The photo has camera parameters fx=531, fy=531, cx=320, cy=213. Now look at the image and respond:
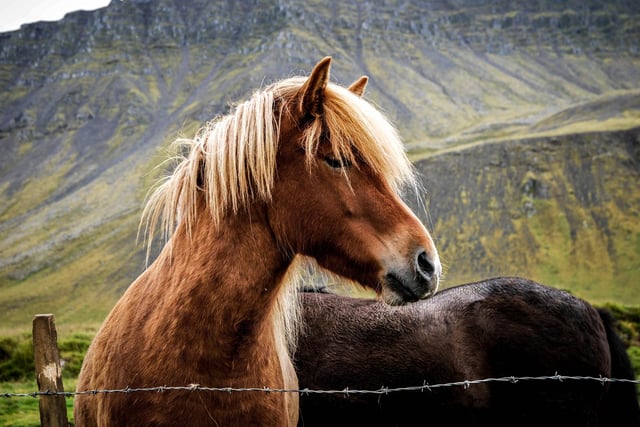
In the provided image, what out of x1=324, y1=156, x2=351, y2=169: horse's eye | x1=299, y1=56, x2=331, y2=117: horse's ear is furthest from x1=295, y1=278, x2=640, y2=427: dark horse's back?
x1=299, y1=56, x2=331, y2=117: horse's ear

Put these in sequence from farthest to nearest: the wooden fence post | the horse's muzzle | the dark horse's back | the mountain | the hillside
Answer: the mountain → the hillside → the dark horse's back → the wooden fence post → the horse's muzzle

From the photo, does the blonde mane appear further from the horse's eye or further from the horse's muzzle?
the horse's muzzle

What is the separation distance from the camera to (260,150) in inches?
115

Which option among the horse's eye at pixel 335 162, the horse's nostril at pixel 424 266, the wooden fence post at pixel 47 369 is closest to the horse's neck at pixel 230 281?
the horse's eye at pixel 335 162

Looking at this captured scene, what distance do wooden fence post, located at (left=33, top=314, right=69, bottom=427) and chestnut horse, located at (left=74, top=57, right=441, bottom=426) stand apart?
1.70 feet

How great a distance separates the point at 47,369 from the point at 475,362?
3418 millimetres

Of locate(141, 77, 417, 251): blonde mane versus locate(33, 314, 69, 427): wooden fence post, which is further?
locate(33, 314, 69, 427): wooden fence post

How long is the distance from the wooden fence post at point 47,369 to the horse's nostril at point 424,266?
7.79 feet

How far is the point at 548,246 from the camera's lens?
7050 cm

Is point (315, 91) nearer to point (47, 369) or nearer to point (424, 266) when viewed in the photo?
point (424, 266)

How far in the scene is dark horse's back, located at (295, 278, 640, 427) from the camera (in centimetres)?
464

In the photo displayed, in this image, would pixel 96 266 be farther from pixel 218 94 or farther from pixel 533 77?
pixel 533 77

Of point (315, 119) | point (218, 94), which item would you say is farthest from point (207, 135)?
point (218, 94)

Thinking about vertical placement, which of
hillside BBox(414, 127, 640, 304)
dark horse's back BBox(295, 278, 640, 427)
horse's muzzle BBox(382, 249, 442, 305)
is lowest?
hillside BBox(414, 127, 640, 304)
